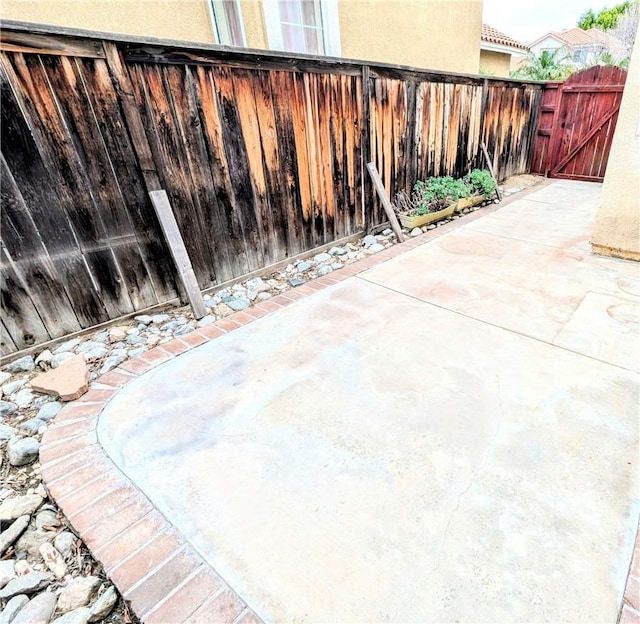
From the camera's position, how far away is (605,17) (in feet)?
93.7

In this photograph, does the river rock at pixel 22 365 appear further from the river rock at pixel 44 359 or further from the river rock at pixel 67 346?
the river rock at pixel 67 346

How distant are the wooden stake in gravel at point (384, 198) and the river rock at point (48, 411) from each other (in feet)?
11.5

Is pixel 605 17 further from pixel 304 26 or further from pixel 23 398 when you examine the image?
pixel 23 398

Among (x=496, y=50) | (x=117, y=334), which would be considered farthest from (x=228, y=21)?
(x=496, y=50)

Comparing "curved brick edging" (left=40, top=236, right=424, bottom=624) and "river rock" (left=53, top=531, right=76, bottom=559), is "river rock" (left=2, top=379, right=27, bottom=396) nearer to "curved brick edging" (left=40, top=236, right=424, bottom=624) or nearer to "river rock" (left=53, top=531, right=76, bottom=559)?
"curved brick edging" (left=40, top=236, right=424, bottom=624)

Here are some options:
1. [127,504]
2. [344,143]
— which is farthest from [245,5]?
[127,504]

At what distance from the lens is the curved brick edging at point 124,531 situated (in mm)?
1097

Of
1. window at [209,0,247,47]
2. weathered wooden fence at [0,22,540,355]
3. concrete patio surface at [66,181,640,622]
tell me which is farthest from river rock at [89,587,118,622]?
window at [209,0,247,47]

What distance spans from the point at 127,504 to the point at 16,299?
166cm

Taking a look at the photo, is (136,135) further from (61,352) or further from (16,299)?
(61,352)

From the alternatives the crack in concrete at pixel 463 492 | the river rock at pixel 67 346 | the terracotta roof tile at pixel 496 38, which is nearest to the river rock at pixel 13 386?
the river rock at pixel 67 346

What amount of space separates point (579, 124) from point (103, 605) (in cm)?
926

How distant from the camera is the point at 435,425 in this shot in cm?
166

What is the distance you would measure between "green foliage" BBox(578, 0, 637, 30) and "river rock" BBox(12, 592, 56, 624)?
40607 mm
